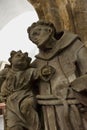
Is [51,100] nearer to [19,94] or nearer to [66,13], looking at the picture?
[19,94]

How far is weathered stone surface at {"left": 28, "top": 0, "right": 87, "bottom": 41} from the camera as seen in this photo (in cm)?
234

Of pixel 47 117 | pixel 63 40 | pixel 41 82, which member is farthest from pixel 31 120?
pixel 63 40

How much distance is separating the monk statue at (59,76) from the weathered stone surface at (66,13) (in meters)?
0.51

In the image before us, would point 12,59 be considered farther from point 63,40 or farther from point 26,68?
point 63,40

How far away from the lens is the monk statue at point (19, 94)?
Answer: 5.28ft

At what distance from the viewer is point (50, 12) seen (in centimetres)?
246

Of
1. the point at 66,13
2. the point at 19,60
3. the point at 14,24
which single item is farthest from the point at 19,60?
the point at 14,24

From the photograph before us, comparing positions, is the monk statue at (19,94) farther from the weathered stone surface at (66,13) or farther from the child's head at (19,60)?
the weathered stone surface at (66,13)

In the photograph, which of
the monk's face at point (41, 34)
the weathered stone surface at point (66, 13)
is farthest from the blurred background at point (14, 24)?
the monk's face at point (41, 34)

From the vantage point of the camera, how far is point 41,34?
1.76m

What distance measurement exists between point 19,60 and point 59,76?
0.22 metres

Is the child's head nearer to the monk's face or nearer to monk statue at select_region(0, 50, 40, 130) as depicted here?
monk statue at select_region(0, 50, 40, 130)

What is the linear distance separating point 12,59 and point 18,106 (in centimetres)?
25

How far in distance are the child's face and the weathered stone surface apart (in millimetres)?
672
